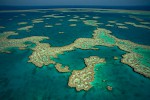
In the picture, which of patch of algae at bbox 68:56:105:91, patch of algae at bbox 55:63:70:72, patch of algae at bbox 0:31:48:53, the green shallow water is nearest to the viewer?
the green shallow water

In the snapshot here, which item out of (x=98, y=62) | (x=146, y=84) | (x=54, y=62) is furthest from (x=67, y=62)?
(x=146, y=84)

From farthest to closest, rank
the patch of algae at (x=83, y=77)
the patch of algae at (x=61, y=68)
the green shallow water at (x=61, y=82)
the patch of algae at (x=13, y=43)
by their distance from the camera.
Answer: the patch of algae at (x=13, y=43), the patch of algae at (x=61, y=68), the patch of algae at (x=83, y=77), the green shallow water at (x=61, y=82)

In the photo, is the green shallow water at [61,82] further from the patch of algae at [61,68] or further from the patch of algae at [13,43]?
the patch of algae at [13,43]

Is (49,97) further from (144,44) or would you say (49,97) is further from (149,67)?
(144,44)

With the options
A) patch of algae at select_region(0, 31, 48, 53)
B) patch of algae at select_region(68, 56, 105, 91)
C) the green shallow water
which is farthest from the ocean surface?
patch of algae at select_region(0, 31, 48, 53)

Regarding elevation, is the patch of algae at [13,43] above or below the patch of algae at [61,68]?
below

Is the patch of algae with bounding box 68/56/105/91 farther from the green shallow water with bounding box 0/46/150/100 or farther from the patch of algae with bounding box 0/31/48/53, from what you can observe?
the patch of algae with bounding box 0/31/48/53

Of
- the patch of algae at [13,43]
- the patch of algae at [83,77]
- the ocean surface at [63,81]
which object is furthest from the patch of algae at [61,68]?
the patch of algae at [13,43]

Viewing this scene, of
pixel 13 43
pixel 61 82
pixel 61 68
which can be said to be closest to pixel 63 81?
pixel 61 82
